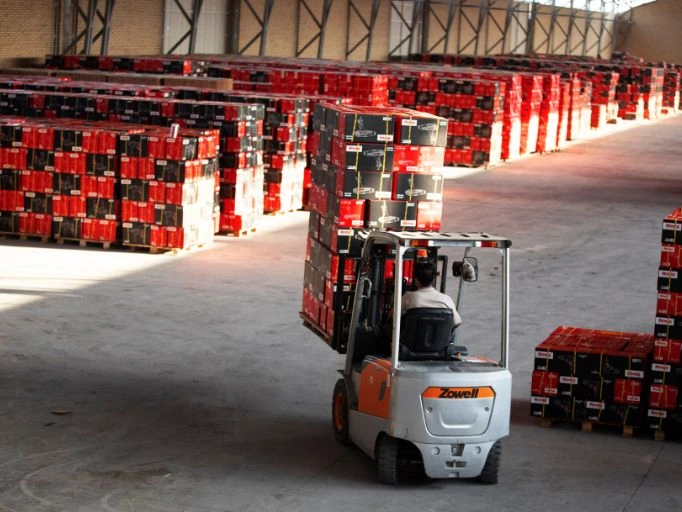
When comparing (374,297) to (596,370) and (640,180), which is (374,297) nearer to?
(596,370)

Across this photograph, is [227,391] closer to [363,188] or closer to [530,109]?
[363,188]

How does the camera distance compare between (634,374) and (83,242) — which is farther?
(83,242)

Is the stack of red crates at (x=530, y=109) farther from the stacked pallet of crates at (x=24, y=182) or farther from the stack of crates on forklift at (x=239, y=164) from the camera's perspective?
the stacked pallet of crates at (x=24, y=182)

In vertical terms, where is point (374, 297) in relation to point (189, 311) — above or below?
above

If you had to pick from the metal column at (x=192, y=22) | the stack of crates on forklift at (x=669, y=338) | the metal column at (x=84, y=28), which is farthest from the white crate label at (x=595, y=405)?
the metal column at (x=192, y=22)

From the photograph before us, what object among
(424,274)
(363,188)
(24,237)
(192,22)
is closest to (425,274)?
(424,274)

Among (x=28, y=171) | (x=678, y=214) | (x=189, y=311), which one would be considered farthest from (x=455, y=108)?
(x=678, y=214)

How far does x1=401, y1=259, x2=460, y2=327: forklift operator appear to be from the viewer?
9.34 metres

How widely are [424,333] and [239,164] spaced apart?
11434mm

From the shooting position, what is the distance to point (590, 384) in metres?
11.2

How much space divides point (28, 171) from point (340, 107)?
8.31 metres

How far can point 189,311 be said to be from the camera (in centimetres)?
1484

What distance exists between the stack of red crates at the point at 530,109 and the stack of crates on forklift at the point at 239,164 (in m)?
17.2

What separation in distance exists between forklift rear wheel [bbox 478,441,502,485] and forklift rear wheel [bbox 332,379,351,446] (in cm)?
123
